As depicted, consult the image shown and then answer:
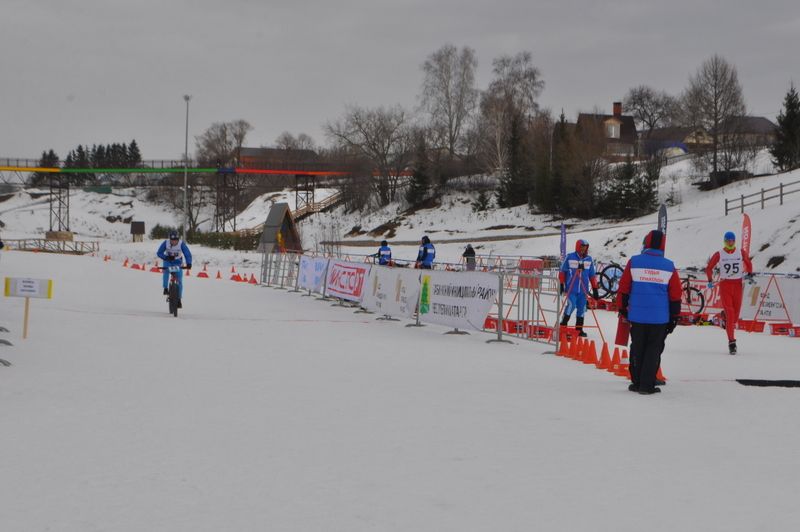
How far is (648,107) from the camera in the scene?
10869 centimetres

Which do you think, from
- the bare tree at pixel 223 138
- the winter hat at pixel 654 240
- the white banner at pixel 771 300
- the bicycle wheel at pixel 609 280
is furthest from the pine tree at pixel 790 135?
the bare tree at pixel 223 138

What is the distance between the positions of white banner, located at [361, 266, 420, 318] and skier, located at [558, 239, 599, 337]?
3011mm

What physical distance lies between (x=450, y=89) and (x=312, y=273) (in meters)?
58.6

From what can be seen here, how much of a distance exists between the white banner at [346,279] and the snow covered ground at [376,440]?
22.2ft

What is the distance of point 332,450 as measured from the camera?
6332mm

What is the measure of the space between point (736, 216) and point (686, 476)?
3562 cm

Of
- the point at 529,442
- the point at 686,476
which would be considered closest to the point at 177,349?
the point at 529,442

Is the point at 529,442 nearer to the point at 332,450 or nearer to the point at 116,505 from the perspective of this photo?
the point at 332,450

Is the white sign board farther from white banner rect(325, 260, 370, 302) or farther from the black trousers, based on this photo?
white banner rect(325, 260, 370, 302)

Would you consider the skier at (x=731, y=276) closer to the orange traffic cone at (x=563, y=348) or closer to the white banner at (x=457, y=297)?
the orange traffic cone at (x=563, y=348)

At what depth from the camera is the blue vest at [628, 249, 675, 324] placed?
919 cm

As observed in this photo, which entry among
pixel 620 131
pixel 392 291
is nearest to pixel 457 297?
pixel 392 291

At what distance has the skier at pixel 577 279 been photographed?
49.9ft

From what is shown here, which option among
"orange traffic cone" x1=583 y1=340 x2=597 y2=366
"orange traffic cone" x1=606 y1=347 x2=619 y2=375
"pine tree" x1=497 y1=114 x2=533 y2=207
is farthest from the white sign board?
"pine tree" x1=497 y1=114 x2=533 y2=207
